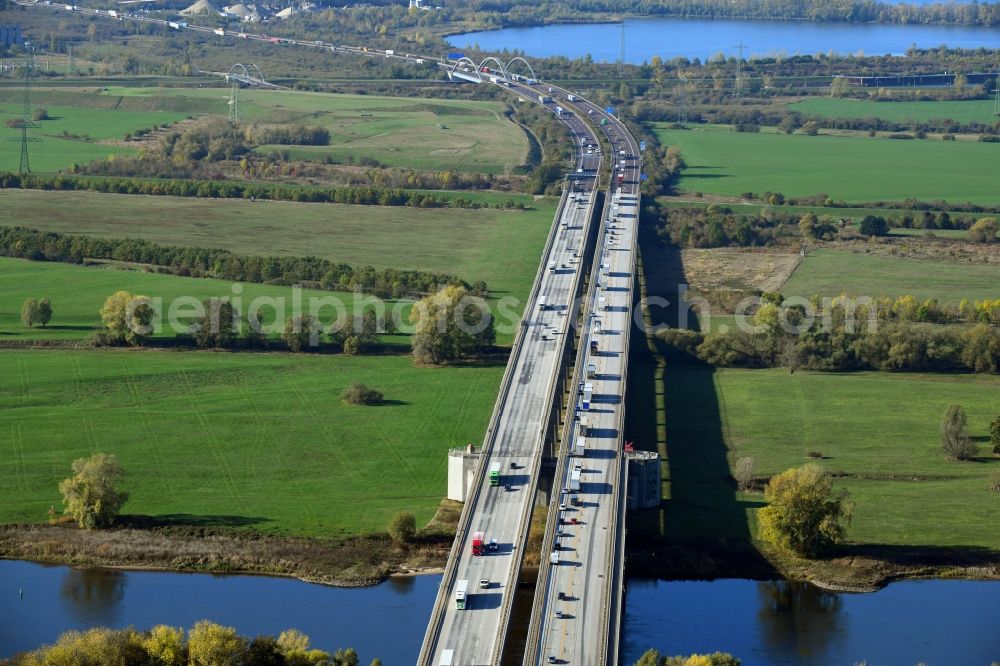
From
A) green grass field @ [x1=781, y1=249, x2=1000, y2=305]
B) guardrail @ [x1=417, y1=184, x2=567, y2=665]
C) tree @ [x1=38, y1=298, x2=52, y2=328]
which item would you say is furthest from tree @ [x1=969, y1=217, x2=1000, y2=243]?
tree @ [x1=38, y1=298, x2=52, y2=328]

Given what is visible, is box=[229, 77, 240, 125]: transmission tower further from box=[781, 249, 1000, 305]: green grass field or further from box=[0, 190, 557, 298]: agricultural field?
box=[781, 249, 1000, 305]: green grass field

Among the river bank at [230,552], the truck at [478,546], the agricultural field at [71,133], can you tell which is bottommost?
the river bank at [230,552]

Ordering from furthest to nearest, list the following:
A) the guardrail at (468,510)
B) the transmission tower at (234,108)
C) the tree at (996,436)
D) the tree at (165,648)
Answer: the transmission tower at (234,108), the tree at (996,436), the guardrail at (468,510), the tree at (165,648)

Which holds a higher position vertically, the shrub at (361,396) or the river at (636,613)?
the shrub at (361,396)

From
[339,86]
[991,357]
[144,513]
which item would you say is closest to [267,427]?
[144,513]

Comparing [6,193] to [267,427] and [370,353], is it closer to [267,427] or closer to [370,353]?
[370,353]

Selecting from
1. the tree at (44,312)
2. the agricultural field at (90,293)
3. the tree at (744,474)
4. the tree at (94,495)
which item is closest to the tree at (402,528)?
the tree at (94,495)

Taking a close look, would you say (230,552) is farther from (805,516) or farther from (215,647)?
(805,516)

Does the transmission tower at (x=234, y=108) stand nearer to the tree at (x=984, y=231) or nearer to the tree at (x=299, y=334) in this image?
the tree at (x=299, y=334)
